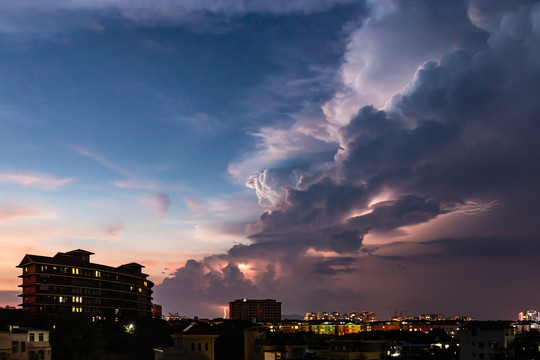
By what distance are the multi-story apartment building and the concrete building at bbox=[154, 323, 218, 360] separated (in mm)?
71424

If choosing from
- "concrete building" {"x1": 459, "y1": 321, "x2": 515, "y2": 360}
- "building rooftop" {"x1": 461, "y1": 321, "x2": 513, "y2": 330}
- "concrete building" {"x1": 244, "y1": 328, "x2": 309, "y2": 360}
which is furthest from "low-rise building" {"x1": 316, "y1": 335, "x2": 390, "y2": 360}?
"building rooftop" {"x1": 461, "y1": 321, "x2": 513, "y2": 330}

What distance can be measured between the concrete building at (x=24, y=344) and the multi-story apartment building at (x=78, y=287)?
46.3 metres

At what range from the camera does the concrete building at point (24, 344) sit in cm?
7169

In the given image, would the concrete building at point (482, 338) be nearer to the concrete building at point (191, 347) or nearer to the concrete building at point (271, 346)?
the concrete building at point (271, 346)

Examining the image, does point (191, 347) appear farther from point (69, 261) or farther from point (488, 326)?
point (69, 261)

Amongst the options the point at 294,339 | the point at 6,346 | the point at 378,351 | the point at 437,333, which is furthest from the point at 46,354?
the point at 437,333

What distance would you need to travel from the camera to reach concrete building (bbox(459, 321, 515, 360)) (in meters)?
97.5

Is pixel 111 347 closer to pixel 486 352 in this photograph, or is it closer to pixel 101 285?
pixel 101 285

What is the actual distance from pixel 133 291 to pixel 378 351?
8156 centimetres

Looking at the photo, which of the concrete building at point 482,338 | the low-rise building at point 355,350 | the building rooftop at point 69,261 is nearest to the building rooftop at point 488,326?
the concrete building at point 482,338

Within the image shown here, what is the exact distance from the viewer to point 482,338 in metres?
99.3

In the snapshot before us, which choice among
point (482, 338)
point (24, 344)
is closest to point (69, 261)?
point (24, 344)

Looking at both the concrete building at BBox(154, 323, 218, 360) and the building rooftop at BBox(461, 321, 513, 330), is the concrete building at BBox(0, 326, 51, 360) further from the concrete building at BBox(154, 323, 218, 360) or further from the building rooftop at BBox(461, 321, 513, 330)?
the building rooftop at BBox(461, 321, 513, 330)

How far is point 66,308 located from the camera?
125812mm
